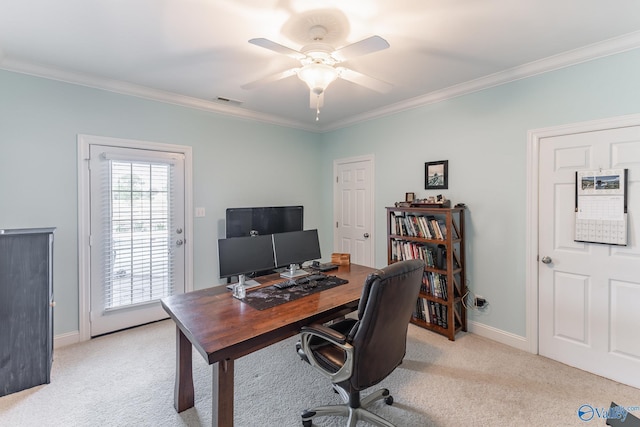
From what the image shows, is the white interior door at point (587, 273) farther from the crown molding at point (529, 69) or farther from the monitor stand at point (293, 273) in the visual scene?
the monitor stand at point (293, 273)

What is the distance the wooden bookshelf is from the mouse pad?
1105 mm

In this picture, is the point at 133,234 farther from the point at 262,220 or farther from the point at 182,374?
the point at 182,374

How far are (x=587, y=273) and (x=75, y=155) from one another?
4560mm

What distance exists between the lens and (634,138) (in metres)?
2.09

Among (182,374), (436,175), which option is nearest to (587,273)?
(436,175)

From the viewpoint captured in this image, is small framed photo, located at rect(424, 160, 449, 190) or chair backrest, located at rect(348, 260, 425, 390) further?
small framed photo, located at rect(424, 160, 449, 190)

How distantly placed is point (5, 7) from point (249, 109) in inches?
87.3

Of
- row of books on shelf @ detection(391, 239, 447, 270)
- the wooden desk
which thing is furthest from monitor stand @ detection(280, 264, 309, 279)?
row of books on shelf @ detection(391, 239, 447, 270)

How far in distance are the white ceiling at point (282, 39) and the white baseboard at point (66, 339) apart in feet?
7.76

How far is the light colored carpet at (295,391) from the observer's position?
1844 mm

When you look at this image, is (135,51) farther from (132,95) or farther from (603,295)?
(603,295)

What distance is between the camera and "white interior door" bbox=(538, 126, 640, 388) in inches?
83.7

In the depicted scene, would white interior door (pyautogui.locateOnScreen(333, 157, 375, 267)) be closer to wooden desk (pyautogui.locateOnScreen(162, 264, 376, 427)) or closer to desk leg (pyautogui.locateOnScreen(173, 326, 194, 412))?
wooden desk (pyautogui.locateOnScreen(162, 264, 376, 427))

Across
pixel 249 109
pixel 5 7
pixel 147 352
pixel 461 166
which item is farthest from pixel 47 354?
pixel 461 166
